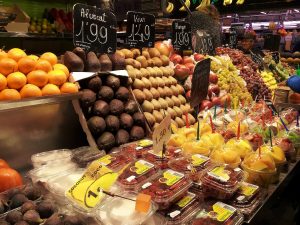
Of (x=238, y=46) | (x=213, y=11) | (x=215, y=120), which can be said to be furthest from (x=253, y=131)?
(x=238, y=46)

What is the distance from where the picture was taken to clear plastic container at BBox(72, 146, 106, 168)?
1.82 meters

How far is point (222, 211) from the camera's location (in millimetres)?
1500

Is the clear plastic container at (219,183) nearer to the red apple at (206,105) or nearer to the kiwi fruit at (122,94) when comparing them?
the kiwi fruit at (122,94)

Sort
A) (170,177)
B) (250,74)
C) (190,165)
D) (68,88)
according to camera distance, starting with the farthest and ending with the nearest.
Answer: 1. (250,74)
2. (68,88)
3. (190,165)
4. (170,177)

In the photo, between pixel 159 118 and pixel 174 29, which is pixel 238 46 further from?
pixel 159 118

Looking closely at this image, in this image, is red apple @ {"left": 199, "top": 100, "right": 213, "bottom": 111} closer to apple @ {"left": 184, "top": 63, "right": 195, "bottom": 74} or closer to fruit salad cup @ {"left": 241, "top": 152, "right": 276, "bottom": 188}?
apple @ {"left": 184, "top": 63, "right": 195, "bottom": 74}

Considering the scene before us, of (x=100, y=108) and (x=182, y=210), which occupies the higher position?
(x=100, y=108)

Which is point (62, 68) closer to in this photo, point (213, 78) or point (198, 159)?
Result: point (198, 159)

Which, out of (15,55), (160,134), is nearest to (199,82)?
(160,134)

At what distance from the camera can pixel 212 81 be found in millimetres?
3629

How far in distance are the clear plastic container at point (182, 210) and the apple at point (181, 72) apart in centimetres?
195

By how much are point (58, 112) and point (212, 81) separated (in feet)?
6.54

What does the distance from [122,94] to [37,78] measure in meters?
0.68

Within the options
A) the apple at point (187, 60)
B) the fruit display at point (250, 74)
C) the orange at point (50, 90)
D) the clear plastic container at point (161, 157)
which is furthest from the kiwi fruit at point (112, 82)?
the fruit display at point (250, 74)
